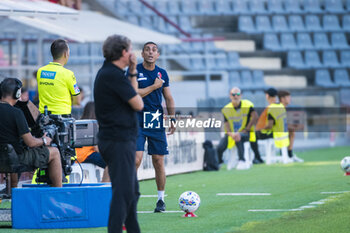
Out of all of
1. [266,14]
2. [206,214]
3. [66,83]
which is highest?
[266,14]

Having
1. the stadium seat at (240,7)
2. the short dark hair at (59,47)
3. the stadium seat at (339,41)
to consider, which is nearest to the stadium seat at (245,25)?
the stadium seat at (240,7)

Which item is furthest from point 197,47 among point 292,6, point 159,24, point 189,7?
point 292,6

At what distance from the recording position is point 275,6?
3712 centimetres

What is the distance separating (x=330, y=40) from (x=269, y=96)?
59.8 ft

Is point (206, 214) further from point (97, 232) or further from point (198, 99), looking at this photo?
point (198, 99)

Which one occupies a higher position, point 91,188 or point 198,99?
point 198,99

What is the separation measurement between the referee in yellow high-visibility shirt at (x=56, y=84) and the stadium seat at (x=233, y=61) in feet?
81.3

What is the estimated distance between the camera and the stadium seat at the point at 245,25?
118 ft

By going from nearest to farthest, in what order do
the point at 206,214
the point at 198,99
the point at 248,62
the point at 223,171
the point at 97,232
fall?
the point at 97,232 < the point at 206,214 < the point at 223,171 < the point at 198,99 < the point at 248,62

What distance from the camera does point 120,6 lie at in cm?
3247

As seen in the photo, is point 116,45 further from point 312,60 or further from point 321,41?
point 321,41

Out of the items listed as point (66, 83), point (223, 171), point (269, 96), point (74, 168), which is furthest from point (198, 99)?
point (66, 83)

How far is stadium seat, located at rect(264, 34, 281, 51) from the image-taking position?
35.8 meters

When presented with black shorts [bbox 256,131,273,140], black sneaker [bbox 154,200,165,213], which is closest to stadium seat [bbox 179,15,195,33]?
black shorts [bbox 256,131,273,140]
